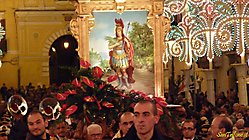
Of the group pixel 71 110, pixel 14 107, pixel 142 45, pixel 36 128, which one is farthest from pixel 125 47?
pixel 36 128

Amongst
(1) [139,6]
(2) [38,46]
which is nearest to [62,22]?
(2) [38,46]

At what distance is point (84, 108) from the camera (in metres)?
9.24

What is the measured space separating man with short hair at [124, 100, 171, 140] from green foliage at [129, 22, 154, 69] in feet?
32.2

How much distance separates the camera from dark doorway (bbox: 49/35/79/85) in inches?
1232

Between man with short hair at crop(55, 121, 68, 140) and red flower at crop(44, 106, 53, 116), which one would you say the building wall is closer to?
red flower at crop(44, 106, 53, 116)

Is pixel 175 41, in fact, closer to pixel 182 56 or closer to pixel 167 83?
pixel 182 56

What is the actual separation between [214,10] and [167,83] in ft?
45.8

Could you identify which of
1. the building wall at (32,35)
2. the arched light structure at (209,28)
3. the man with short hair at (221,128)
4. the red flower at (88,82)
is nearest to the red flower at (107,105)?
the red flower at (88,82)

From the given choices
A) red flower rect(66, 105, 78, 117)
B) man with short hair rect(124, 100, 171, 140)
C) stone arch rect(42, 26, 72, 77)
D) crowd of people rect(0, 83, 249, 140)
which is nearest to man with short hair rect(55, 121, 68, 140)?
crowd of people rect(0, 83, 249, 140)

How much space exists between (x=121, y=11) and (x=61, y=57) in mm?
17408

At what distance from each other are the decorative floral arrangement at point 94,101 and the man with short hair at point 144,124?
11.8 feet

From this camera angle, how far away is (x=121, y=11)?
1534 centimetres

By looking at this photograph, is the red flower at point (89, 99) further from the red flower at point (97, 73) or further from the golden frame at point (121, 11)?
the golden frame at point (121, 11)

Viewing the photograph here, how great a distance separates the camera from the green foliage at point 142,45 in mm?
15312
